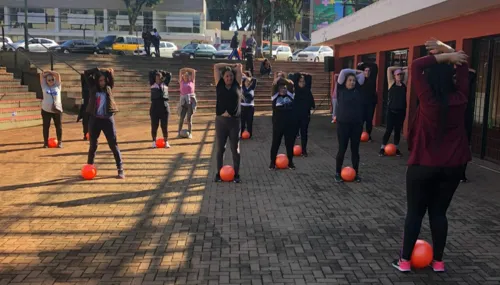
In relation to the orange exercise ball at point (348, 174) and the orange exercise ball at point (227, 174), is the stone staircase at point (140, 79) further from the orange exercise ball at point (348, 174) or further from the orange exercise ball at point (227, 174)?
the orange exercise ball at point (348, 174)

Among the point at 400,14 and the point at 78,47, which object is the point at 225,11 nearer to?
the point at 78,47

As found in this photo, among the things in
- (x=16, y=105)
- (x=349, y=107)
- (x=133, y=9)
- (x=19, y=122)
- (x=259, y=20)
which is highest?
→ (x=133, y=9)

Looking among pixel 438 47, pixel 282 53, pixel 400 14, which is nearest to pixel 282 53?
pixel 282 53

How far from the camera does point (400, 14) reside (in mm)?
10172

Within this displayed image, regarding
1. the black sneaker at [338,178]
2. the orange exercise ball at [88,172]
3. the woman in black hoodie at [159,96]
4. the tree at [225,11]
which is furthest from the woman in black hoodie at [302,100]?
the tree at [225,11]

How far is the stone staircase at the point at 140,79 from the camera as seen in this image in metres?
18.6

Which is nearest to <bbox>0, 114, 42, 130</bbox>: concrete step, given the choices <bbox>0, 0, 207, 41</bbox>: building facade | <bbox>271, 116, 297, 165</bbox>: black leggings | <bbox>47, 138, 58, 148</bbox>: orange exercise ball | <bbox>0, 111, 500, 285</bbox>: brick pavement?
<bbox>47, 138, 58, 148</bbox>: orange exercise ball

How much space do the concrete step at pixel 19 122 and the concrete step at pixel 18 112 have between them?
0.30 ft

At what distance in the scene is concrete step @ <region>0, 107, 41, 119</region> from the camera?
1384 cm

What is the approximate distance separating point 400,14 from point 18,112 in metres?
11.5

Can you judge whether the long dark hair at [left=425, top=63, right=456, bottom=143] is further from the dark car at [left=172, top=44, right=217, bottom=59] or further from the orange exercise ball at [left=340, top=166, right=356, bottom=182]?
the dark car at [left=172, top=44, right=217, bottom=59]

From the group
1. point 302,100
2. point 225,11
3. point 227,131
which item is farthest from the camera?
point 225,11

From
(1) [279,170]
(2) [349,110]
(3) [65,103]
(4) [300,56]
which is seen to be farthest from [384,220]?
(4) [300,56]

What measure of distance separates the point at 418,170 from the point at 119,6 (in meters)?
50.1
